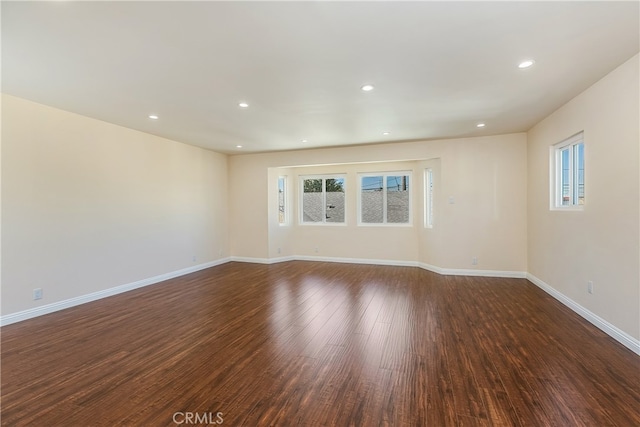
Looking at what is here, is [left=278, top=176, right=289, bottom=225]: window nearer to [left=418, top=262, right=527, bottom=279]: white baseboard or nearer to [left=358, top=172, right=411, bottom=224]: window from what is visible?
[left=358, top=172, right=411, bottom=224]: window

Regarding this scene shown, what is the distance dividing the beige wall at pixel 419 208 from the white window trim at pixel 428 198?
0.12 meters

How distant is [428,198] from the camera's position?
6.23 metres

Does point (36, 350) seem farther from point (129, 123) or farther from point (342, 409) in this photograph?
point (129, 123)

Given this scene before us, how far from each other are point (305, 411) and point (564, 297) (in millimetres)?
3820

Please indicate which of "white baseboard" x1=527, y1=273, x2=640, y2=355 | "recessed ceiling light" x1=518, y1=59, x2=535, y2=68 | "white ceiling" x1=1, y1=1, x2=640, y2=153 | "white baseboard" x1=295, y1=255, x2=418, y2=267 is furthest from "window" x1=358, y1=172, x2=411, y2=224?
"recessed ceiling light" x1=518, y1=59, x2=535, y2=68

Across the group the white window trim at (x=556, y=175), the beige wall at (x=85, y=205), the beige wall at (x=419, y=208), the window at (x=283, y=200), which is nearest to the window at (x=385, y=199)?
the beige wall at (x=419, y=208)

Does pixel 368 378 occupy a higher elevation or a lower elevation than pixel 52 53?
lower

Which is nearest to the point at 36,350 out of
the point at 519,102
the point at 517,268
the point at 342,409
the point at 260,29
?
the point at 342,409

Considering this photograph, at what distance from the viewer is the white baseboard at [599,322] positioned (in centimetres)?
257

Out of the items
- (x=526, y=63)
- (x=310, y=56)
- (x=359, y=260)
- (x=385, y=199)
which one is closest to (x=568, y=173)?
(x=526, y=63)

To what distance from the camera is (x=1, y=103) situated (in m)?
3.21

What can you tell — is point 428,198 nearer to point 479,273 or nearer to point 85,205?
point 479,273

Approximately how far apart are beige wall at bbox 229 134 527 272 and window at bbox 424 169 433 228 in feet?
0.38

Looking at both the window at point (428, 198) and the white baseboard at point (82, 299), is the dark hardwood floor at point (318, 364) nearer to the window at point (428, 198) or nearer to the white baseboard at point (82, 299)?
the white baseboard at point (82, 299)
